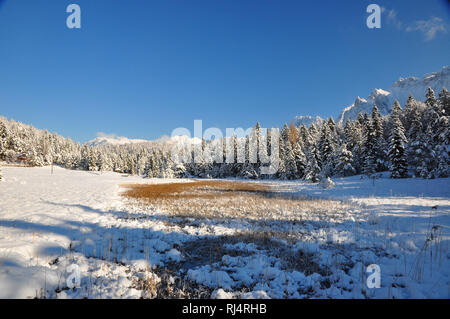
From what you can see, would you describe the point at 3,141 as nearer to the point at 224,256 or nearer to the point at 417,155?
the point at 224,256

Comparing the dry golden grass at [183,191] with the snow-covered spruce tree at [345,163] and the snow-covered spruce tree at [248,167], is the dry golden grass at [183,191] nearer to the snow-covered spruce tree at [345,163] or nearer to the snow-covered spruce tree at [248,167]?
the snow-covered spruce tree at [345,163]

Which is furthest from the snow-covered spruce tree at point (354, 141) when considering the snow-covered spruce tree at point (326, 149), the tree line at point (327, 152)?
the snow-covered spruce tree at point (326, 149)

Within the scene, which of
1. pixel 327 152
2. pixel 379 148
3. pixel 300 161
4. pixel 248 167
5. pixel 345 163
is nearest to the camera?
pixel 379 148

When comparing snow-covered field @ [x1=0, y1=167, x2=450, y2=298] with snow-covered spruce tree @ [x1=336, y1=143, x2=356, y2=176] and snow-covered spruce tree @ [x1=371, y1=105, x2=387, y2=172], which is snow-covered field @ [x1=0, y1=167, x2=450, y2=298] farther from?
snow-covered spruce tree @ [x1=371, y1=105, x2=387, y2=172]

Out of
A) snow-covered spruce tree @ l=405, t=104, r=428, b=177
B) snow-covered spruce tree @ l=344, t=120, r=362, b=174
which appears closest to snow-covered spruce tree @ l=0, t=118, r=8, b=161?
snow-covered spruce tree @ l=344, t=120, r=362, b=174

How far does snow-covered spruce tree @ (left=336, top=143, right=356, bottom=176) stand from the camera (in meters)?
36.7

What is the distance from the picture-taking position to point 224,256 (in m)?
5.36

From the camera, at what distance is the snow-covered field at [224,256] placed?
3740 mm

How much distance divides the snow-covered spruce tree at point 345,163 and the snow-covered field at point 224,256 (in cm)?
3092

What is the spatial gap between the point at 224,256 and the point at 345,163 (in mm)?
40083

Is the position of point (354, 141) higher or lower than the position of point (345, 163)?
higher

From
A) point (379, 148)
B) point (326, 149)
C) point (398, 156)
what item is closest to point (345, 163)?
point (379, 148)
